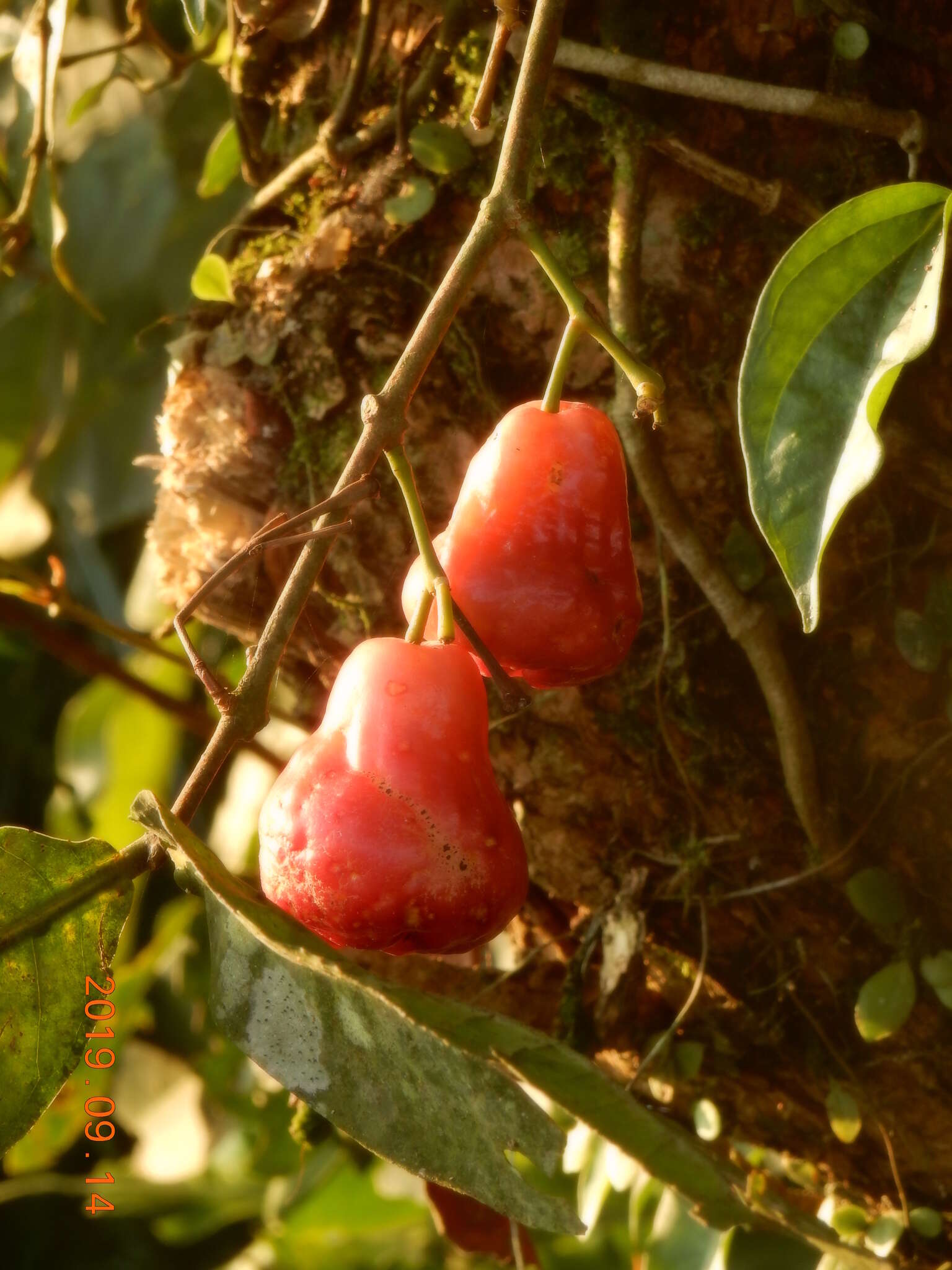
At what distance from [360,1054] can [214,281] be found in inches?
23.4

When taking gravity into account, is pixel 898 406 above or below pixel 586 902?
above

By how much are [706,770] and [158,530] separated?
0.46 metres

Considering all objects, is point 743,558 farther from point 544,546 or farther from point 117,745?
point 117,745

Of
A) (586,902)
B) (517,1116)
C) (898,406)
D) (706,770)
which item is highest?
(898,406)

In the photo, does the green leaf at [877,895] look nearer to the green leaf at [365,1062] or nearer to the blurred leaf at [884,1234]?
the blurred leaf at [884,1234]

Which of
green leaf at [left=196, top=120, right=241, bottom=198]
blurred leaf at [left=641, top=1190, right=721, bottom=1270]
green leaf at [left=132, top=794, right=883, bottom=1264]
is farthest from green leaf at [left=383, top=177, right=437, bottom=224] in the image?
blurred leaf at [left=641, top=1190, right=721, bottom=1270]

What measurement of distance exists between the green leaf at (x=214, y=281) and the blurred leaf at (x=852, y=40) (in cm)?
45

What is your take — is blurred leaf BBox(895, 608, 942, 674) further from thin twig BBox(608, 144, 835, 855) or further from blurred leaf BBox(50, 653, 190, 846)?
blurred leaf BBox(50, 653, 190, 846)

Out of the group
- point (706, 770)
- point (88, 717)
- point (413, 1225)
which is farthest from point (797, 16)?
point (413, 1225)

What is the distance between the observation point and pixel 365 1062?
20.9 inches

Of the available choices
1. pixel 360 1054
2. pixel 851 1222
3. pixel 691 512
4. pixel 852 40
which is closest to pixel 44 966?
pixel 360 1054

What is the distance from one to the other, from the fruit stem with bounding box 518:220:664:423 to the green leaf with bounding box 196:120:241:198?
53 cm

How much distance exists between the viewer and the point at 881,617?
810mm

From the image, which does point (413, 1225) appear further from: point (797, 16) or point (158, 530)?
point (797, 16)
